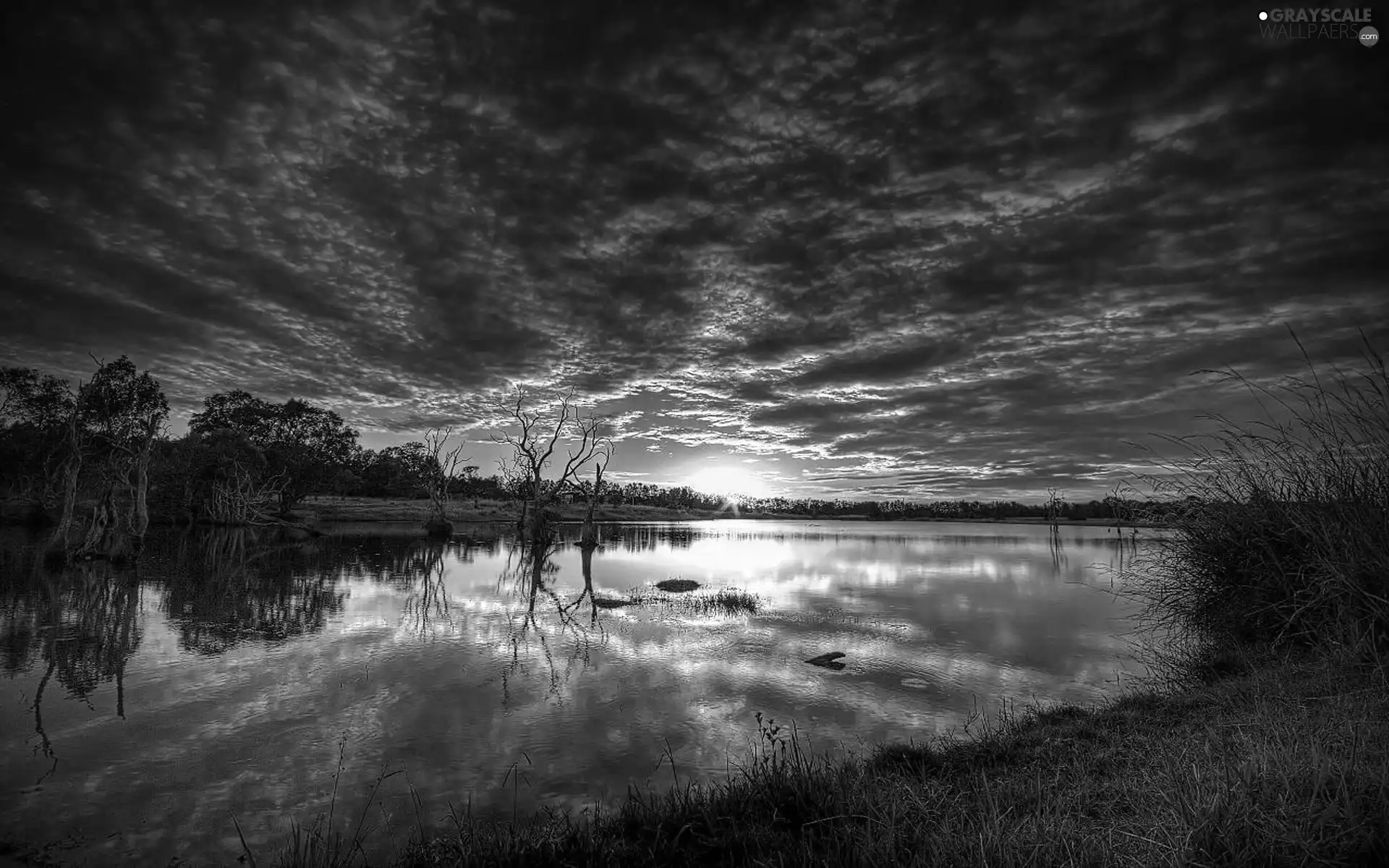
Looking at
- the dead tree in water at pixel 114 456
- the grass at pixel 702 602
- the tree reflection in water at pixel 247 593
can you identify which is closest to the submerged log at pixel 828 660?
the grass at pixel 702 602

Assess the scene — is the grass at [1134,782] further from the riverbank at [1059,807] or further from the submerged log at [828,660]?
the submerged log at [828,660]

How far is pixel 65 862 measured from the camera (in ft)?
18.7

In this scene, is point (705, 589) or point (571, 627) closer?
point (571, 627)

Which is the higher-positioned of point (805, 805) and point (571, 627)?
point (805, 805)

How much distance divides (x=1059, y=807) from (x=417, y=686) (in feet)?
38.2

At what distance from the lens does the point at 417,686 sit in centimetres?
1178

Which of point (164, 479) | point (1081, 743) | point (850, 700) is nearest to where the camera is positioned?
point (1081, 743)

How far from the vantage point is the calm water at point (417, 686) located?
7.24 metres

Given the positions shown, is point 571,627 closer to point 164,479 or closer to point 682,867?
point 682,867

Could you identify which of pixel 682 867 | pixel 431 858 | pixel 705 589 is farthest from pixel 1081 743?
pixel 705 589

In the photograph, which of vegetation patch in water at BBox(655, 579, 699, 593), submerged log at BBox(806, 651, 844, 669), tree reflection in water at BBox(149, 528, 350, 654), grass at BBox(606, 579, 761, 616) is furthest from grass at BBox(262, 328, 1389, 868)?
vegetation patch in water at BBox(655, 579, 699, 593)

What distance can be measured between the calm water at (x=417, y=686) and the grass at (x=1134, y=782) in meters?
1.38

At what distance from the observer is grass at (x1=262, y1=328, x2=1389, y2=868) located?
4.04 metres

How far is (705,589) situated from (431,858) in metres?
21.6
